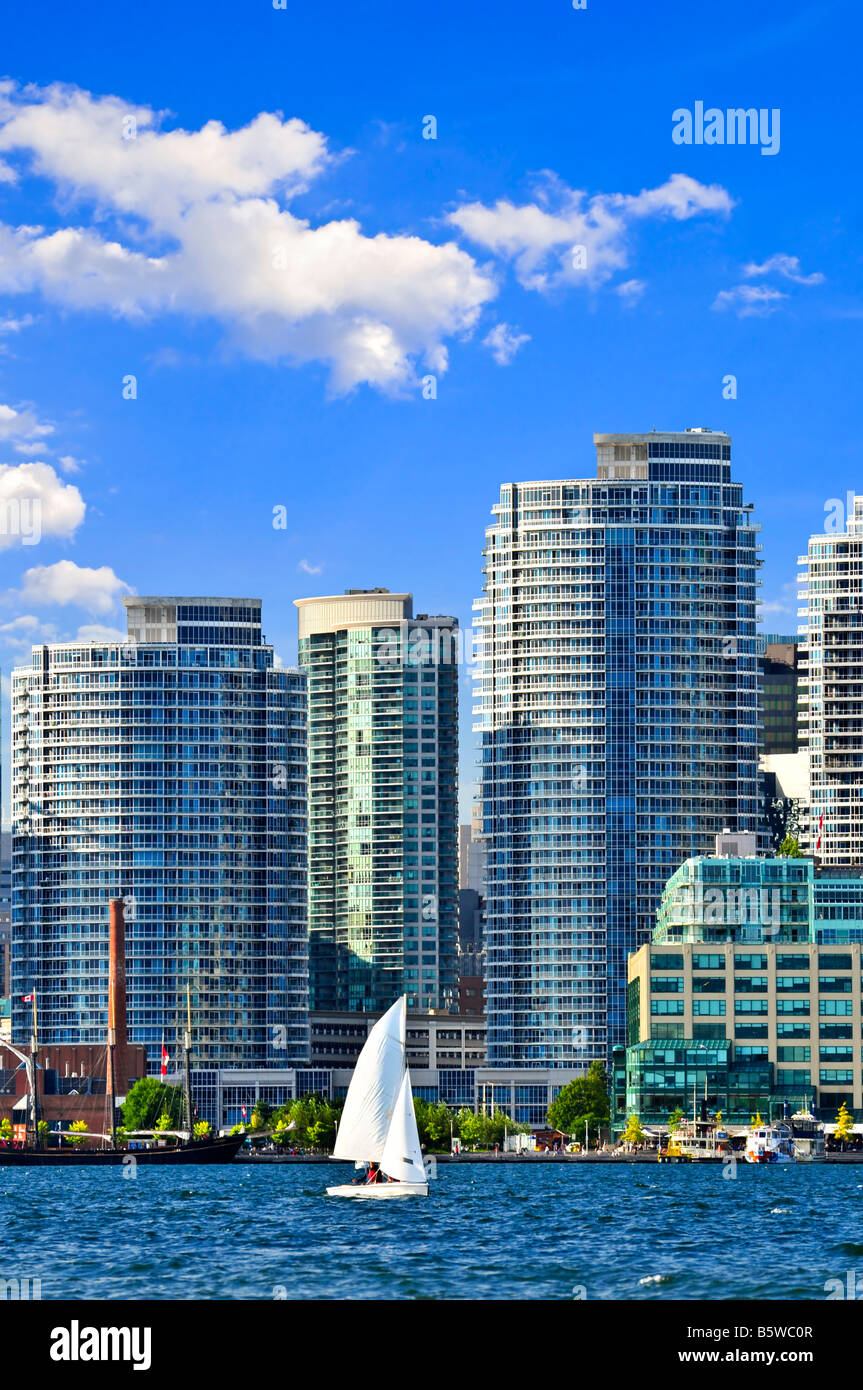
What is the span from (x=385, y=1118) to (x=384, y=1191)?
6.56m

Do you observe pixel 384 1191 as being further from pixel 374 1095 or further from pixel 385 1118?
pixel 374 1095

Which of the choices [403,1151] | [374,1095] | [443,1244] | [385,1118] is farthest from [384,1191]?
[443,1244]

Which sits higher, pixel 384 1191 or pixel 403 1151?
pixel 403 1151

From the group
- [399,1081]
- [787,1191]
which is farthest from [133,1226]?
[787,1191]

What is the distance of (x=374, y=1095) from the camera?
13862cm

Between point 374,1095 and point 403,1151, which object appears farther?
point 403,1151

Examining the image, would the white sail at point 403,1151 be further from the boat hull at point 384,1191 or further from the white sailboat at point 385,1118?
the boat hull at point 384,1191

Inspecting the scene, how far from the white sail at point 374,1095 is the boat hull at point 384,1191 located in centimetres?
253

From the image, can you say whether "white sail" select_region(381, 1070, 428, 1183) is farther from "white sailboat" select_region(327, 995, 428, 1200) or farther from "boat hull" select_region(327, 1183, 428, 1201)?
"boat hull" select_region(327, 1183, 428, 1201)

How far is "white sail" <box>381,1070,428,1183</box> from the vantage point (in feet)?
458

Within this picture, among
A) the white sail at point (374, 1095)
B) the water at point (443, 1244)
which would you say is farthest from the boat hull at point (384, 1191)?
the white sail at point (374, 1095)
